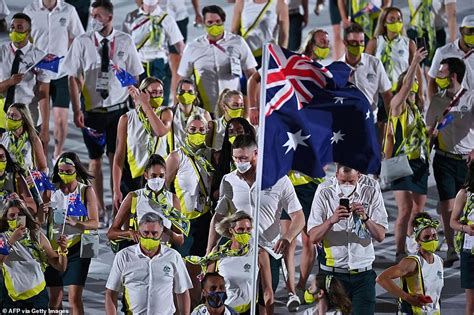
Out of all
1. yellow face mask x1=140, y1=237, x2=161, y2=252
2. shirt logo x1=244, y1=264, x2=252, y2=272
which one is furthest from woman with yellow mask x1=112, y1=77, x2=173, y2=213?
shirt logo x1=244, y1=264, x2=252, y2=272

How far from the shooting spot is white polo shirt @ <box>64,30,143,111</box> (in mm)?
18688

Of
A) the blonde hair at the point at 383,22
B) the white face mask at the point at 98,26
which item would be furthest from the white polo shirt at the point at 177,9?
the blonde hair at the point at 383,22

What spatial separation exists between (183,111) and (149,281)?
8.89 feet

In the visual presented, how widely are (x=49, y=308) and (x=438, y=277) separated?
3.23 metres

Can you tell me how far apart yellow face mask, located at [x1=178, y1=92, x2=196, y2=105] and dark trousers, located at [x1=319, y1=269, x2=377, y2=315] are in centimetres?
268

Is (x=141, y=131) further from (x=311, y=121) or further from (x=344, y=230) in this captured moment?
(x=311, y=121)

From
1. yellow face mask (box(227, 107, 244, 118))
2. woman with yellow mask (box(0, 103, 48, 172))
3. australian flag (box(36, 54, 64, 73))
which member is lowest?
woman with yellow mask (box(0, 103, 48, 172))

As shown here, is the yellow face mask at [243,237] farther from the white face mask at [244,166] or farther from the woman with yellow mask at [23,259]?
the woman with yellow mask at [23,259]

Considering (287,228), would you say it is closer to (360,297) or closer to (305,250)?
(305,250)

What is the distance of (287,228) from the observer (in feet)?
56.6

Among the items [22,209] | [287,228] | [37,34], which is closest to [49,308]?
[22,209]

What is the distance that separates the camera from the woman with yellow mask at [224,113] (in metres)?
17.5

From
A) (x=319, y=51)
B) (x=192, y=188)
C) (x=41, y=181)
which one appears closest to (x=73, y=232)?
(x=41, y=181)

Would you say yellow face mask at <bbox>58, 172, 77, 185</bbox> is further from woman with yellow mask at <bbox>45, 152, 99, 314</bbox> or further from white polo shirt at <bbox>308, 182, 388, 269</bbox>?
white polo shirt at <bbox>308, 182, 388, 269</bbox>
